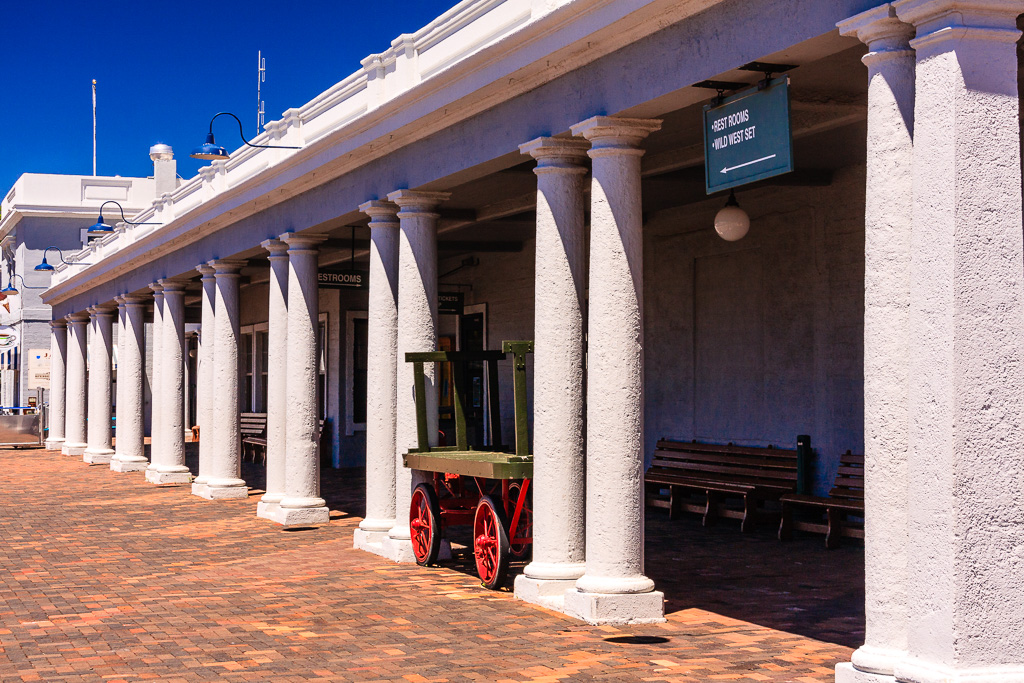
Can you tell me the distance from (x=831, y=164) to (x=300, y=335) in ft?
21.3

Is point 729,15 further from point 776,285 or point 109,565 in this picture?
point 109,565

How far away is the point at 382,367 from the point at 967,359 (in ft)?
24.5

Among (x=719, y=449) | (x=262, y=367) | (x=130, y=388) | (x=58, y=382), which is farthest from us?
(x=58, y=382)

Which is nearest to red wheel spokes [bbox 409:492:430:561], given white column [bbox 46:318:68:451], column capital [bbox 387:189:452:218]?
column capital [bbox 387:189:452:218]

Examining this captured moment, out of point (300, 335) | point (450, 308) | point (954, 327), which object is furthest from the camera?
point (450, 308)

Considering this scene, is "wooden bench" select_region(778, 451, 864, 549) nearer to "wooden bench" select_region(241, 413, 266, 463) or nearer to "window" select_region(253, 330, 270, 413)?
"wooden bench" select_region(241, 413, 266, 463)

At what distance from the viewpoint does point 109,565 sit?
11.4 m

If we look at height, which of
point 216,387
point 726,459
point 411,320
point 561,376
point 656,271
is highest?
point 656,271

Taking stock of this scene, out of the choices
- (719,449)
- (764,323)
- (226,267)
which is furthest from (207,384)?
(764,323)

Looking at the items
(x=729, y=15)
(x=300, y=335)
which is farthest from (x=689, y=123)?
(x=300, y=335)

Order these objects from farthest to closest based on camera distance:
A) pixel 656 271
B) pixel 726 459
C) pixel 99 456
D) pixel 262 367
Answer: pixel 262 367 → pixel 99 456 → pixel 656 271 → pixel 726 459

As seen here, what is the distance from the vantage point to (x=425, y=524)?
11109mm

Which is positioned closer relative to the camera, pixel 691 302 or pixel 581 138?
pixel 581 138

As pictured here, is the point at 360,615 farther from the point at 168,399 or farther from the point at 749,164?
the point at 168,399
